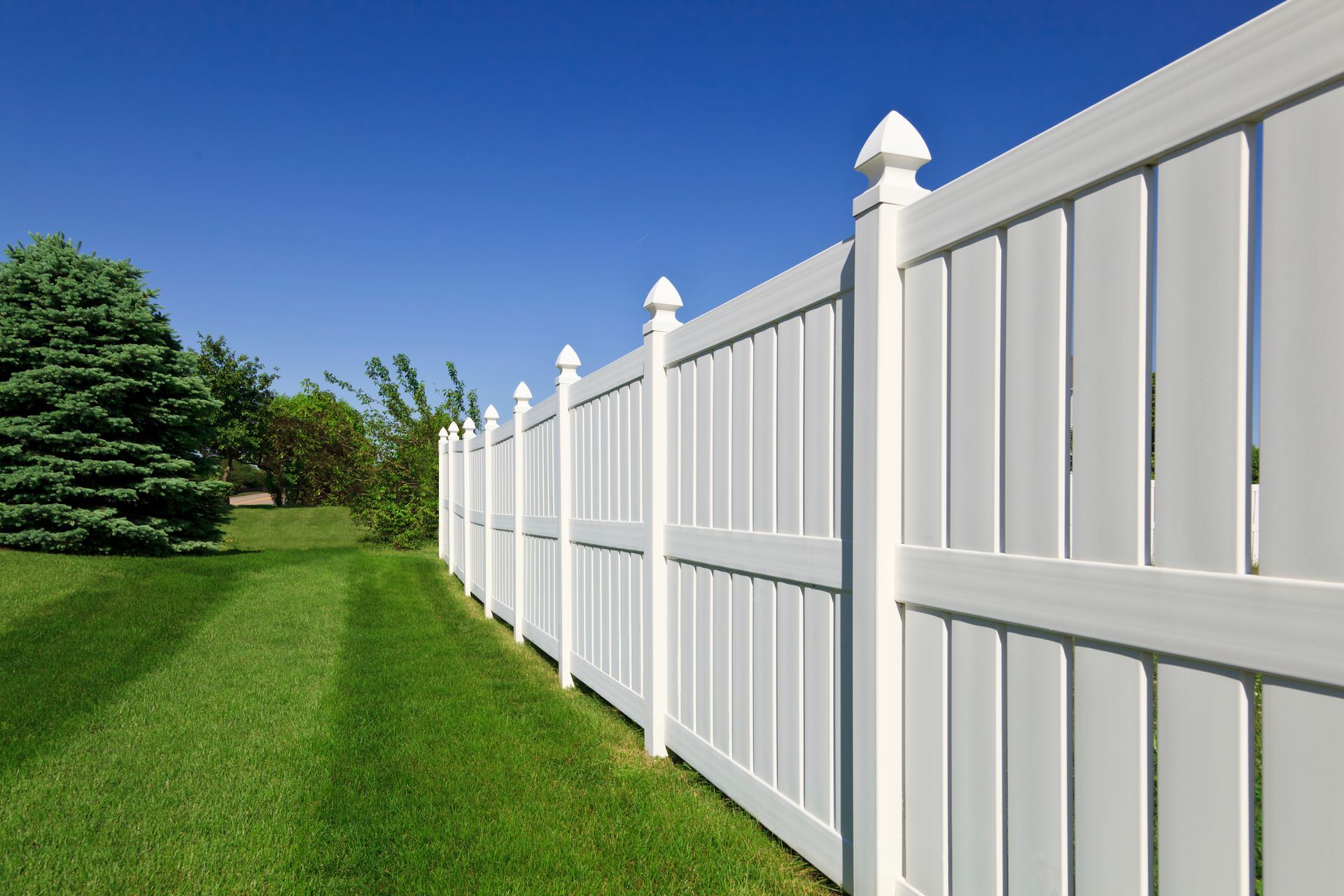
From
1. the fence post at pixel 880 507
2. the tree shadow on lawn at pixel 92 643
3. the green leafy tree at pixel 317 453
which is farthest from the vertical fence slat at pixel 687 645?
the green leafy tree at pixel 317 453

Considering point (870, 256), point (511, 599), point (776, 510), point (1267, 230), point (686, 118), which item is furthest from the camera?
point (686, 118)

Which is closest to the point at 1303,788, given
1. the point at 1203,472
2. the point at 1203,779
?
the point at 1203,779

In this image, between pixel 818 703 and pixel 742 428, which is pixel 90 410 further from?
pixel 818 703

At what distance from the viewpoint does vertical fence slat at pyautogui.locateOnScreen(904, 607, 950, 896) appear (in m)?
2.05

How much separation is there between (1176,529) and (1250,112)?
730 mm

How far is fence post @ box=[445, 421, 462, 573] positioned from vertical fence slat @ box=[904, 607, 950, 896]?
10345mm

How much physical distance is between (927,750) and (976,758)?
0.19 metres

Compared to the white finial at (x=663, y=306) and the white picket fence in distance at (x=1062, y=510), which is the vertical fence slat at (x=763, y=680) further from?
the white finial at (x=663, y=306)

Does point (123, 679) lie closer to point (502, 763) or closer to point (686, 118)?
point (502, 763)

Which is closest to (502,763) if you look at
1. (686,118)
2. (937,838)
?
(937,838)

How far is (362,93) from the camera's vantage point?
1207cm

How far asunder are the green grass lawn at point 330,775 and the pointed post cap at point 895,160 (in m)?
2.19

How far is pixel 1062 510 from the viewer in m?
1.69

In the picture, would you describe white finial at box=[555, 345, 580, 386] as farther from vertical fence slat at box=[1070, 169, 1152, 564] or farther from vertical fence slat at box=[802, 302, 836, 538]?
vertical fence slat at box=[1070, 169, 1152, 564]
